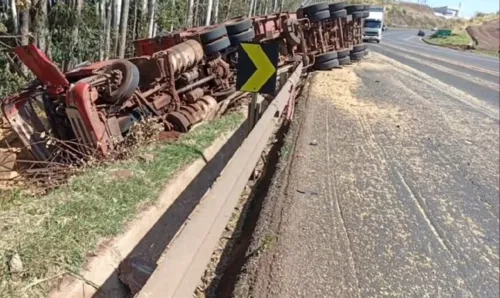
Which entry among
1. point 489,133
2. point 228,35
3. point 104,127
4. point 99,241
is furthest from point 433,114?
point 99,241

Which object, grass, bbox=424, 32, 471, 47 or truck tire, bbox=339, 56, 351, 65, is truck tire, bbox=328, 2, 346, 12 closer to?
truck tire, bbox=339, 56, 351, 65

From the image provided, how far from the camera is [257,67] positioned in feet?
19.1

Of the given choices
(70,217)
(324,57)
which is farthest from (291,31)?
(70,217)

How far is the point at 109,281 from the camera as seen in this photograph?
11.8ft

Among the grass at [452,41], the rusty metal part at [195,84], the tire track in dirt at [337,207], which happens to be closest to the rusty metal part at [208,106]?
the rusty metal part at [195,84]

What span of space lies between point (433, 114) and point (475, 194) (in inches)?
168

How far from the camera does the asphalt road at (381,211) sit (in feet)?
11.3

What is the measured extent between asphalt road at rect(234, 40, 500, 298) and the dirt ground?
48.0 metres

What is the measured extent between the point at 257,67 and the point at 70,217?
2.84 m

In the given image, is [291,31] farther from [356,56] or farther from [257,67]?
[257,67]

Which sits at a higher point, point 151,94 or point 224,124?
point 151,94

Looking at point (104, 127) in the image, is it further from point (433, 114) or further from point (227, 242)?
point (433, 114)

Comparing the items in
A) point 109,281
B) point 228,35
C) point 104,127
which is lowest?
point 109,281

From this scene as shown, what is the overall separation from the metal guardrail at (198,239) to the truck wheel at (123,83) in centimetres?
250
